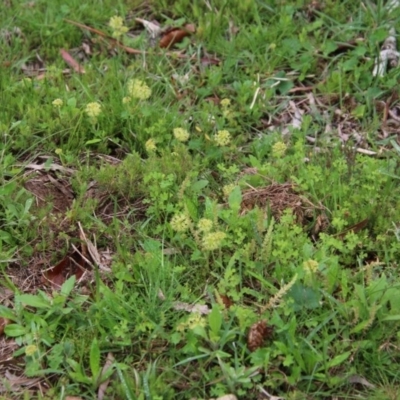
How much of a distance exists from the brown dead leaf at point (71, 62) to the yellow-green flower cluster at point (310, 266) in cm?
197

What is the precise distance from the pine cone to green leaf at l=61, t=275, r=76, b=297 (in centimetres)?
78

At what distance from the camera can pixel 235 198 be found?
10.3 ft

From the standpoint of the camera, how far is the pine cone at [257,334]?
2643 millimetres

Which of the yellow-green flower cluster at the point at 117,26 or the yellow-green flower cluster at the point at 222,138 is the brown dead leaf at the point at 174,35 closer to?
the yellow-green flower cluster at the point at 117,26

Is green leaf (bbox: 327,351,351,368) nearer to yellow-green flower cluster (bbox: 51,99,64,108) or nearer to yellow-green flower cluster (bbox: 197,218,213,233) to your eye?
yellow-green flower cluster (bbox: 197,218,213,233)

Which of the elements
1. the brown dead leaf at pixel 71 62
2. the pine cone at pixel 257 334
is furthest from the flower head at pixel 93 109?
the pine cone at pixel 257 334

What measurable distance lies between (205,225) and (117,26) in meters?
1.59

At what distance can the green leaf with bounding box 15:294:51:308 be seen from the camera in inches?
111

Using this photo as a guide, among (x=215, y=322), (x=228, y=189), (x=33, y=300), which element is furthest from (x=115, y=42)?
(x=215, y=322)

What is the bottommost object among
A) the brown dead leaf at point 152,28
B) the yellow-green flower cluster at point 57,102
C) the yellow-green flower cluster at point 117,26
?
the yellow-green flower cluster at point 57,102

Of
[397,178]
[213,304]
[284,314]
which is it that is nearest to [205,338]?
[213,304]

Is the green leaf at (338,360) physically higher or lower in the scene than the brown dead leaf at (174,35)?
lower

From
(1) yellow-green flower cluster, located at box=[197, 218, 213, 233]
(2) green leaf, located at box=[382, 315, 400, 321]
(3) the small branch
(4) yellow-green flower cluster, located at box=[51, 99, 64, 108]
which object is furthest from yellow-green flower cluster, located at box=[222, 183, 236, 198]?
(3) the small branch

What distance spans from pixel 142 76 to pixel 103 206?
933 mm
